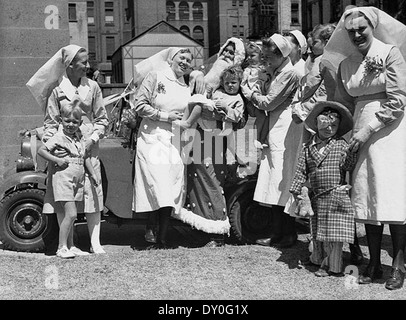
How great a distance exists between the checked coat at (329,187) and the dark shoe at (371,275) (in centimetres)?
29

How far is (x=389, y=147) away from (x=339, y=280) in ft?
3.59

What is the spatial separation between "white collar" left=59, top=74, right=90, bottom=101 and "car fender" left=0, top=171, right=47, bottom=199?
37.4 inches

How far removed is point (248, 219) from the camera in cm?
653

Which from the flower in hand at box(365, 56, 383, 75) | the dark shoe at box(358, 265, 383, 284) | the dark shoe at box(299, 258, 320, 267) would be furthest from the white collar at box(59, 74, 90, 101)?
the dark shoe at box(358, 265, 383, 284)

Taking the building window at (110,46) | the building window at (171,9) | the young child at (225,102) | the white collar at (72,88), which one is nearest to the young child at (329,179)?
the young child at (225,102)

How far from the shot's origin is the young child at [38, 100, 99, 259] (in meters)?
5.69

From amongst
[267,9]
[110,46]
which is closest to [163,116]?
[267,9]

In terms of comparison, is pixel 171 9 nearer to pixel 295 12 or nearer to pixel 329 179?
pixel 295 12

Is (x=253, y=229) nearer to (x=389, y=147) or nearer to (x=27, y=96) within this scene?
(x=389, y=147)

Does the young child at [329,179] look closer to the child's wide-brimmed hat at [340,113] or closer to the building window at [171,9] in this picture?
the child's wide-brimmed hat at [340,113]

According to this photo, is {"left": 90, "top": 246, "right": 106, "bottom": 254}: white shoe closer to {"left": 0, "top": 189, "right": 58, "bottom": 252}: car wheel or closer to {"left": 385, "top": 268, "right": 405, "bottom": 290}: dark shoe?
{"left": 0, "top": 189, "right": 58, "bottom": 252}: car wheel

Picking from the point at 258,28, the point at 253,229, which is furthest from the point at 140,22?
the point at 253,229

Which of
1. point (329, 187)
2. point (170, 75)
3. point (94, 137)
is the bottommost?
point (329, 187)

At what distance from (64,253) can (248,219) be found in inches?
73.5
